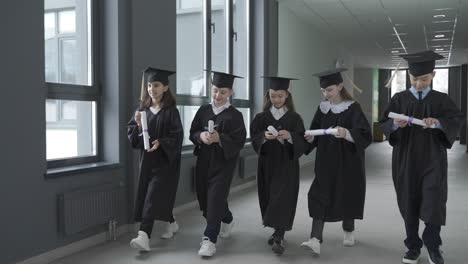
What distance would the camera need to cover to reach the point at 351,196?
3568mm

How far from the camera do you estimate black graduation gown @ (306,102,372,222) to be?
3.49 m

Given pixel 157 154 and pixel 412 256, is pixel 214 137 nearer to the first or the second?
pixel 157 154

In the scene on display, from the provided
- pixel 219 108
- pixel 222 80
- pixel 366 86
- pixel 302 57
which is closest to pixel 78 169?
pixel 219 108

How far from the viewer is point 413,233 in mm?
3289

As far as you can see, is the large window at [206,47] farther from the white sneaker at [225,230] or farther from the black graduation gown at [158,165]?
the white sneaker at [225,230]

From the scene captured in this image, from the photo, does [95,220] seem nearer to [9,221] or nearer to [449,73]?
[9,221]

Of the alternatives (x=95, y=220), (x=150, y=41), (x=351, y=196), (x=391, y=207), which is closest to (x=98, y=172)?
(x=95, y=220)

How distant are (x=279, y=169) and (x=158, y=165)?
96cm

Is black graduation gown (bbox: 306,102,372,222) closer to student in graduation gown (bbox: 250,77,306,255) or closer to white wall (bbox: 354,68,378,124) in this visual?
student in graduation gown (bbox: 250,77,306,255)

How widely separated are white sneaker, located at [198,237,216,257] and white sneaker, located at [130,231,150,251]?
1.36 feet

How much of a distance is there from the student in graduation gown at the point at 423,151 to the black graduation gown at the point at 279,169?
70 cm

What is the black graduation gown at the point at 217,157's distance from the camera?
3549 millimetres

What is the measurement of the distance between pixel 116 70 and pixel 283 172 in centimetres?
172

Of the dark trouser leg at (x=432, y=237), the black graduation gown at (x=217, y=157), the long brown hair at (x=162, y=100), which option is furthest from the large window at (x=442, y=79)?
the long brown hair at (x=162, y=100)
